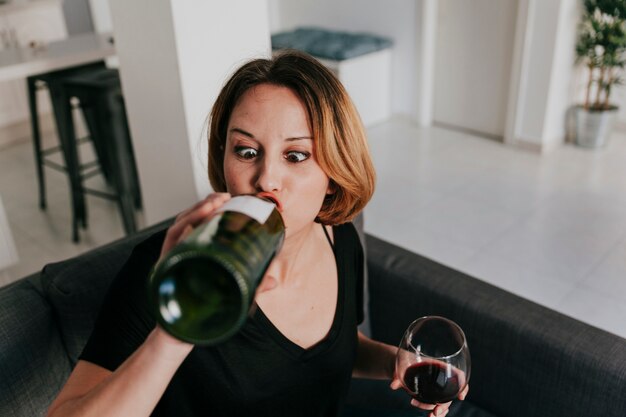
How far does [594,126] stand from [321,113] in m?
3.71

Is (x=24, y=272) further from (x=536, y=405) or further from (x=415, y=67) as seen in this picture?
(x=415, y=67)

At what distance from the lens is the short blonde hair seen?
1.03 m

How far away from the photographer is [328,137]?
3.38 feet

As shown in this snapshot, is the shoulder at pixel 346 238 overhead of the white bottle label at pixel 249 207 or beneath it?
beneath

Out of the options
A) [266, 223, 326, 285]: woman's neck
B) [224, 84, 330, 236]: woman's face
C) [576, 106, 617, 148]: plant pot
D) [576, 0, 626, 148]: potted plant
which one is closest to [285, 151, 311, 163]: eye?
[224, 84, 330, 236]: woman's face

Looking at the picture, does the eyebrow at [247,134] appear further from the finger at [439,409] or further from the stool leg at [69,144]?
the stool leg at [69,144]

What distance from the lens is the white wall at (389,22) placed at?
15.4 ft

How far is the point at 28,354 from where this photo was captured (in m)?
1.19

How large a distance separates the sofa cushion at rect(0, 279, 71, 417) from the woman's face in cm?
56

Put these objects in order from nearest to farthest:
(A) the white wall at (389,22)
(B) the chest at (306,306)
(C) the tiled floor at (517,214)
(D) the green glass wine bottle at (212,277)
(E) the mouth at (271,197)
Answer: (D) the green glass wine bottle at (212,277) → (E) the mouth at (271,197) → (B) the chest at (306,306) → (C) the tiled floor at (517,214) → (A) the white wall at (389,22)

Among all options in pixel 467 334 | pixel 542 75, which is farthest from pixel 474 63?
pixel 467 334

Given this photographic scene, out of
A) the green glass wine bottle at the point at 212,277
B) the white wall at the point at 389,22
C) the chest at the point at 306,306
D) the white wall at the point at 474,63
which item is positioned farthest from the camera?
the white wall at the point at 389,22

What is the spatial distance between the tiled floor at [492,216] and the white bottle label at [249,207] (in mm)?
2229

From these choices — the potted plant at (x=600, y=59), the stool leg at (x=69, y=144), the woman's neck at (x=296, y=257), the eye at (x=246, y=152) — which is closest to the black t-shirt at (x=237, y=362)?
the woman's neck at (x=296, y=257)
